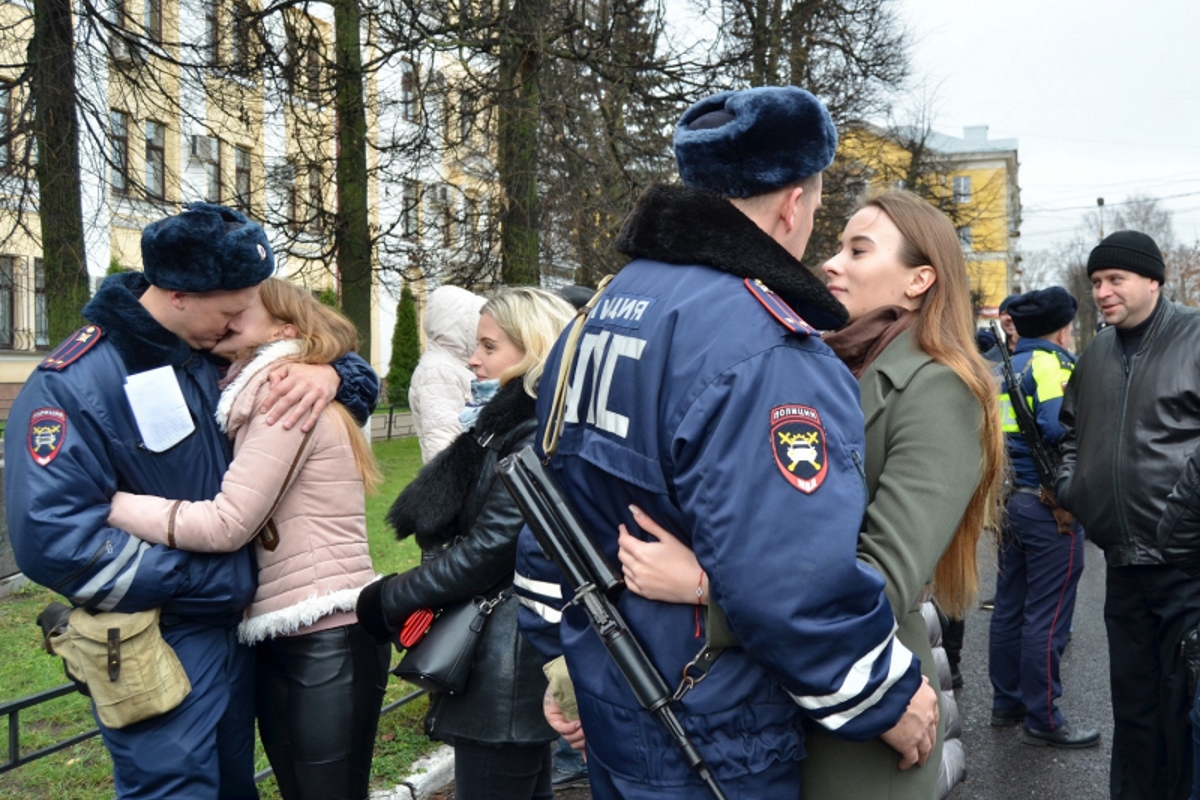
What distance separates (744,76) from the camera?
510 inches

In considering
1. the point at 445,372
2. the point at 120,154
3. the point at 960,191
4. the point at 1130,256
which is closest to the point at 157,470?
the point at 445,372

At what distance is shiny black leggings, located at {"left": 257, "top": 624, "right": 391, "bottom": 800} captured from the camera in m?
2.89

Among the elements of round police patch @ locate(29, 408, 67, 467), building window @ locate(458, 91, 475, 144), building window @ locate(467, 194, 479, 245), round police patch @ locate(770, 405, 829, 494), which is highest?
building window @ locate(458, 91, 475, 144)

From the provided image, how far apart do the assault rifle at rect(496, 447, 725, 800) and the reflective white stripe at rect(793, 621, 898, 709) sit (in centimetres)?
23

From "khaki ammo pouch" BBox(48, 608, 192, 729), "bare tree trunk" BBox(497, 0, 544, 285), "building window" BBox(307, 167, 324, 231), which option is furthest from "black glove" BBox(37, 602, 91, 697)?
"building window" BBox(307, 167, 324, 231)

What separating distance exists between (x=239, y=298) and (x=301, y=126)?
882cm

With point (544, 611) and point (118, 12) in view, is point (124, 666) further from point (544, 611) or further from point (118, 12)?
point (118, 12)

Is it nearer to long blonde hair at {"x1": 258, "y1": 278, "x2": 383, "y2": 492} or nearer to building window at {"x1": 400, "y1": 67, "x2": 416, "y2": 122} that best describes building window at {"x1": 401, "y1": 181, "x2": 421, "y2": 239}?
building window at {"x1": 400, "y1": 67, "x2": 416, "y2": 122}

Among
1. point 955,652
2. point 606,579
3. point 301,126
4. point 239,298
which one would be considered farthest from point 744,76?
point 606,579

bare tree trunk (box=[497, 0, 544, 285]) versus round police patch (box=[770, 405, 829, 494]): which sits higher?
bare tree trunk (box=[497, 0, 544, 285])

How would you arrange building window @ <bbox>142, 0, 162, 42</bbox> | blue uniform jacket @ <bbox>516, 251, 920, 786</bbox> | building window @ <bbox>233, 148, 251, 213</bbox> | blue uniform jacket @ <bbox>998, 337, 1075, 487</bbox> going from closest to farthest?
blue uniform jacket @ <bbox>516, 251, 920, 786</bbox>, blue uniform jacket @ <bbox>998, 337, 1075, 487</bbox>, building window @ <bbox>142, 0, 162, 42</bbox>, building window @ <bbox>233, 148, 251, 213</bbox>

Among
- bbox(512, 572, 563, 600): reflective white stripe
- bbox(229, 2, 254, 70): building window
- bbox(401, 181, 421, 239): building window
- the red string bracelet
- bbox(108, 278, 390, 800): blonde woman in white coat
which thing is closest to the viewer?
bbox(512, 572, 563, 600): reflective white stripe

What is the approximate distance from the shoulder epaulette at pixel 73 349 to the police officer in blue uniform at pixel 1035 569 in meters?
4.20

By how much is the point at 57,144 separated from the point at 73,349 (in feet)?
20.5
